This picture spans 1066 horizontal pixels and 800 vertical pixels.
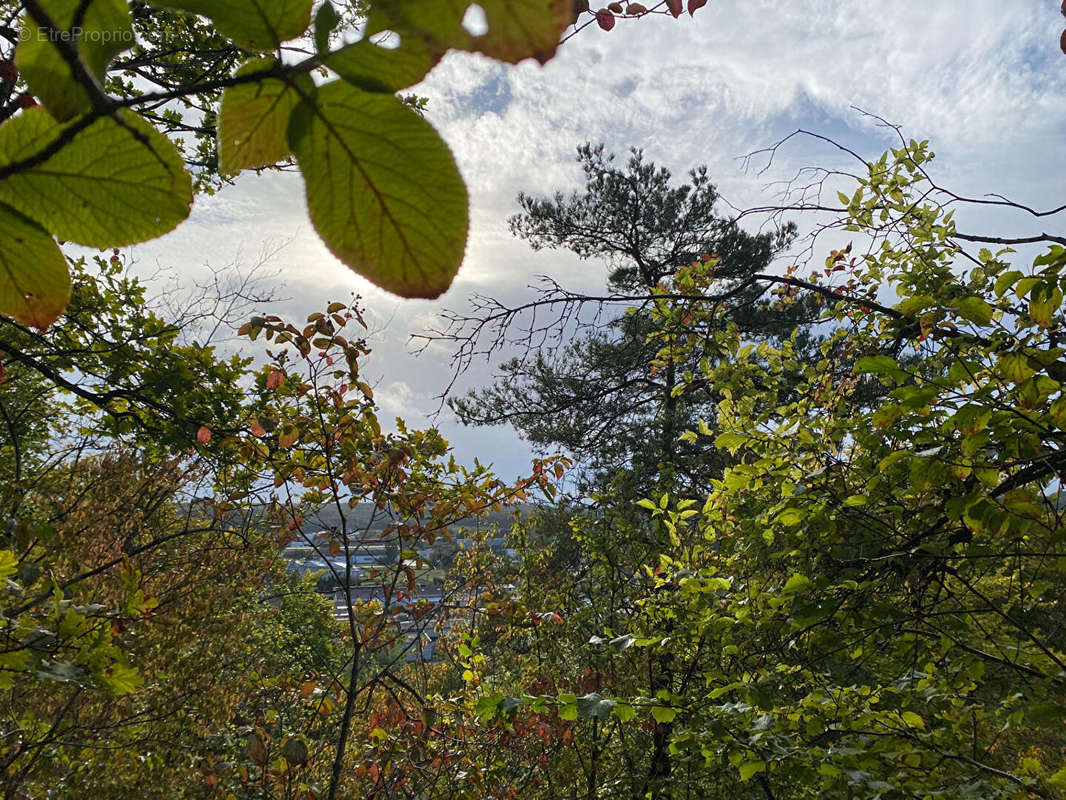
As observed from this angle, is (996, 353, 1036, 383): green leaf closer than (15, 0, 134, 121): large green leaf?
No

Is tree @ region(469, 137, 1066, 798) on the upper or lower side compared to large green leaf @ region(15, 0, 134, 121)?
upper

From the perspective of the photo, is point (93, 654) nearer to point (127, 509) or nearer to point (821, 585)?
point (821, 585)

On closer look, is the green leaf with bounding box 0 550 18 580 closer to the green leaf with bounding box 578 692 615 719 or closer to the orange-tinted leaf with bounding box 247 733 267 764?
the green leaf with bounding box 578 692 615 719

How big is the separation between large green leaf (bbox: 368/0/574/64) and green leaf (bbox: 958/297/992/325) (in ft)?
5.31

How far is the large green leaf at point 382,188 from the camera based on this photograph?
8.5 inches

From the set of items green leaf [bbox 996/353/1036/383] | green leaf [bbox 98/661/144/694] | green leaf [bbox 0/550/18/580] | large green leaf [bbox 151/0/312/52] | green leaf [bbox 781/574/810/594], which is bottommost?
green leaf [bbox 98/661/144/694]

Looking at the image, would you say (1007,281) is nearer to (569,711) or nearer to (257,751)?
(569,711)

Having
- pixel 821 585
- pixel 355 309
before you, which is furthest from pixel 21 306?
pixel 355 309

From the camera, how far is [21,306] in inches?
11.8

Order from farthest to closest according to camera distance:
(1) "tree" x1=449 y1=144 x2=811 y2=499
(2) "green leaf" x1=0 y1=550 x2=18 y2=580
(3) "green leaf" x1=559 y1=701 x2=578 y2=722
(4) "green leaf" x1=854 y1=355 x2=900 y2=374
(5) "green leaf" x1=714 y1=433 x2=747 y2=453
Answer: (1) "tree" x1=449 y1=144 x2=811 y2=499
(5) "green leaf" x1=714 y1=433 x2=747 y2=453
(3) "green leaf" x1=559 y1=701 x2=578 y2=722
(4) "green leaf" x1=854 y1=355 x2=900 y2=374
(2) "green leaf" x1=0 y1=550 x2=18 y2=580

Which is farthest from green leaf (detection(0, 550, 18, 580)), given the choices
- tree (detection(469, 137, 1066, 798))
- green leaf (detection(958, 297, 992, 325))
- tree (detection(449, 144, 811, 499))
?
tree (detection(449, 144, 811, 499))

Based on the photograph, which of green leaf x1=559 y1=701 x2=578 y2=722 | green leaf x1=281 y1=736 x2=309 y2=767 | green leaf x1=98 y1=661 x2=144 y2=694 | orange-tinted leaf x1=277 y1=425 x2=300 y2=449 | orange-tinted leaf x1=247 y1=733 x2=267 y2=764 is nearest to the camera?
green leaf x1=98 y1=661 x2=144 y2=694

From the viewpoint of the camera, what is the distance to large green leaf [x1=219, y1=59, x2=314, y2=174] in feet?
0.77
